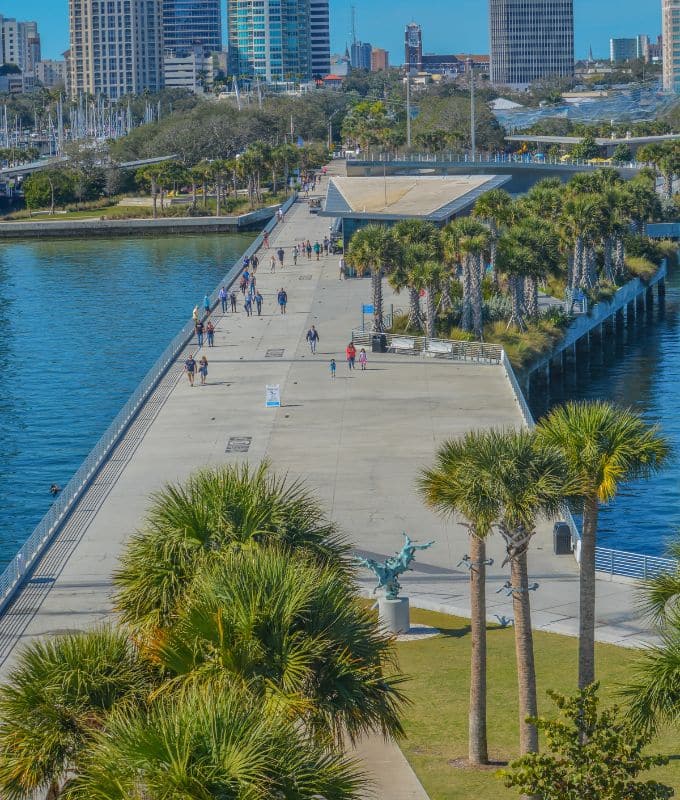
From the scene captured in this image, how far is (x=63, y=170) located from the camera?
16750 cm

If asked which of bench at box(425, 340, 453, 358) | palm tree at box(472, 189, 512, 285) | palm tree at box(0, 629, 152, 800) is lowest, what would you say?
palm tree at box(0, 629, 152, 800)

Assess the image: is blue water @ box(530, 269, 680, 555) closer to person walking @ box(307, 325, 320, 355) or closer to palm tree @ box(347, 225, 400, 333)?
palm tree @ box(347, 225, 400, 333)

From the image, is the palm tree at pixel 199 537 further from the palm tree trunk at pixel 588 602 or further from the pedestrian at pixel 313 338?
the pedestrian at pixel 313 338

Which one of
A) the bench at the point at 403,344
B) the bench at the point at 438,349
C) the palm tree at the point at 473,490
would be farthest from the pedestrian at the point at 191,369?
the palm tree at the point at 473,490

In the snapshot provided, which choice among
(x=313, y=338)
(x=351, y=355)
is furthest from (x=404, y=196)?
(x=351, y=355)

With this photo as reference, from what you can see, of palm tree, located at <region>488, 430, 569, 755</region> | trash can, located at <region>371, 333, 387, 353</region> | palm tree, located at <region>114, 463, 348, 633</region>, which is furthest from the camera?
trash can, located at <region>371, 333, 387, 353</region>

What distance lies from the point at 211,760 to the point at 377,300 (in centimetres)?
5465

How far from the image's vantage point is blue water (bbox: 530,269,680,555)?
45.9 meters

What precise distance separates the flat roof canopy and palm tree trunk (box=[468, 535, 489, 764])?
66.2 metres

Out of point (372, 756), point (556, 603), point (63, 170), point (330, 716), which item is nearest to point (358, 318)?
point (556, 603)

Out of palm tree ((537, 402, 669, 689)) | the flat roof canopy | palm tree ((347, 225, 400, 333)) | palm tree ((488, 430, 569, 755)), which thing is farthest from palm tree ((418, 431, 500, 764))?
the flat roof canopy

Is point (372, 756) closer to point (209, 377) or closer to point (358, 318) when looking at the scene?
point (209, 377)

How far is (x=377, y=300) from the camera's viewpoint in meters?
68.9

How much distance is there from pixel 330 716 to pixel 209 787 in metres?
3.57
